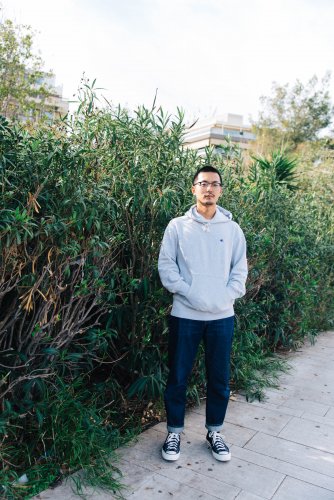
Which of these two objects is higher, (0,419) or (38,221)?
(38,221)

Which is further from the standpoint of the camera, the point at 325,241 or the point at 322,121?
the point at 322,121

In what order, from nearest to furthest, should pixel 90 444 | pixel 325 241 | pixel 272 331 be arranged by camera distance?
pixel 90 444 < pixel 272 331 < pixel 325 241

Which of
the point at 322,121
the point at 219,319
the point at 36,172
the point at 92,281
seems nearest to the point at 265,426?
the point at 219,319

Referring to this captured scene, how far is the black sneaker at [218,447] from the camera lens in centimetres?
332

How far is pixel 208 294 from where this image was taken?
325cm

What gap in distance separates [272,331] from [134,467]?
346 centimetres

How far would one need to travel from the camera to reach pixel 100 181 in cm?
321

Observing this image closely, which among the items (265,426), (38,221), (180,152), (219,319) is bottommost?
(265,426)

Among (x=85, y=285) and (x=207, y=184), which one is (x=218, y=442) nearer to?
(x=85, y=285)

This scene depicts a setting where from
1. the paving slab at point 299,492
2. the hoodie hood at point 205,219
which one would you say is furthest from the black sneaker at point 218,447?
the hoodie hood at point 205,219

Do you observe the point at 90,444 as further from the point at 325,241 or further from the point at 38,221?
the point at 325,241

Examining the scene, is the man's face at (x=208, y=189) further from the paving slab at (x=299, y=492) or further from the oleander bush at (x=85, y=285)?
the paving slab at (x=299, y=492)

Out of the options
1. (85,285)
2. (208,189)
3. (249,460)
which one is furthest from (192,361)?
(208,189)

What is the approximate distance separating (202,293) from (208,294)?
0.04m
